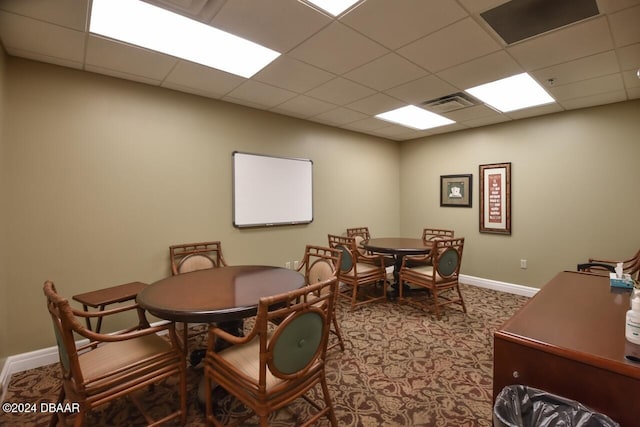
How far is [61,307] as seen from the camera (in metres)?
1.33

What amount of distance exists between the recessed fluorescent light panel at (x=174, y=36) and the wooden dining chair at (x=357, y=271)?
89.1 inches

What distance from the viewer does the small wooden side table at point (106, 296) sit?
90.1 inches

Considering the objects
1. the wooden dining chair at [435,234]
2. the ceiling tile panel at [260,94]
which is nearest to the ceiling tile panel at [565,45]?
the ceiling tile panel at [260,94]

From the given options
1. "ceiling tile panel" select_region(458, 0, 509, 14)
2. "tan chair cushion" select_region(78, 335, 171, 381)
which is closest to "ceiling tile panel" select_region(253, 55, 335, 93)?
"ceiling tile panel" select_region(458, 0, 509, 14)

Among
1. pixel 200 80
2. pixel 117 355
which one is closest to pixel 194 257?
pixel 117 355

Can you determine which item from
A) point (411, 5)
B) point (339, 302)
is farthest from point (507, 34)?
point (339, 302)

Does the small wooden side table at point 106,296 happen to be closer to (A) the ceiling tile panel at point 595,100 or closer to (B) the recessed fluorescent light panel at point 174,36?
(B) the recessed fluorescent light panel at point 174,36

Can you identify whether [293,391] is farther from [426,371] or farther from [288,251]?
[288,251]

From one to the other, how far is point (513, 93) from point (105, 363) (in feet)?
14.3

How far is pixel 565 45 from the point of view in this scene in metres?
2.27

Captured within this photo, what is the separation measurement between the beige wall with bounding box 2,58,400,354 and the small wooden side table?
29 centimetres

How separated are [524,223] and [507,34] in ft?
10.0

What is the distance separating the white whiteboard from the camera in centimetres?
367

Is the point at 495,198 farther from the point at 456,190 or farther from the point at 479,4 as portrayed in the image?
the point at 479,4
